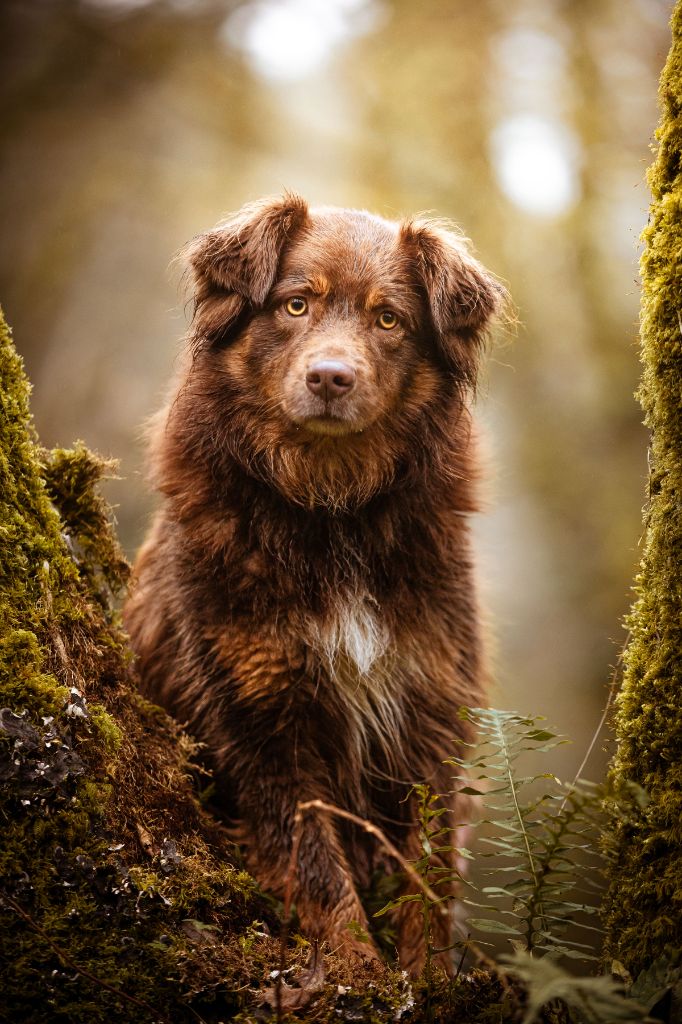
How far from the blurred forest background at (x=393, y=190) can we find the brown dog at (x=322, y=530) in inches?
173

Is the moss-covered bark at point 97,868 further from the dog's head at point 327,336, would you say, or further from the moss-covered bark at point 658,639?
the dog's head at point 327,336

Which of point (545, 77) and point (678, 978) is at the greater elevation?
point (545, 77)

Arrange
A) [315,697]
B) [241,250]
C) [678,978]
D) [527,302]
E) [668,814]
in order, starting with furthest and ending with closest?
[527,302] → [241,250] → [315,697] → [668,814] → [678,978]

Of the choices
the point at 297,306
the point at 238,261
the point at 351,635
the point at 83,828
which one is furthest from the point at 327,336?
the point at 83,828

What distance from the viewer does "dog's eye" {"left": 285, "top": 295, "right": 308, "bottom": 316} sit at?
3.86 meters

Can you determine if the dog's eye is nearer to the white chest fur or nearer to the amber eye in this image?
the amber eye

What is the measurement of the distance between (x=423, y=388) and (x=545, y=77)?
6054mm

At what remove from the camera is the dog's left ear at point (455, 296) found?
3945 millimetres

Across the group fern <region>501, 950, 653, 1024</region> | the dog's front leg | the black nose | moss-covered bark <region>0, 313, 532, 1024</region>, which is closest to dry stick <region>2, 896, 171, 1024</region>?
moss-covered bark <region>0, 313, 532, 1024</region>

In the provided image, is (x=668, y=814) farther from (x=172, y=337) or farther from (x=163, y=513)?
(x=172, y=337)

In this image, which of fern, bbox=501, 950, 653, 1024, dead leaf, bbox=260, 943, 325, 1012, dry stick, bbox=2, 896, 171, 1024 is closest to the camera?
fern, bbox=501, 950, 653, 1024

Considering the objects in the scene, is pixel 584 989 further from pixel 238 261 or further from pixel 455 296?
pixel 238 261

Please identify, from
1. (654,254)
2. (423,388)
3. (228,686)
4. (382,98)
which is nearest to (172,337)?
(382,98)

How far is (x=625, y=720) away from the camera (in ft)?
9.11
